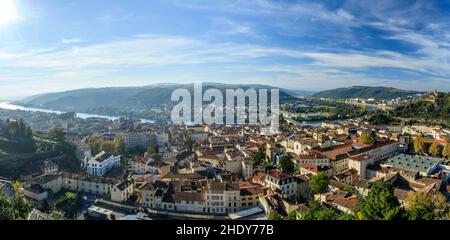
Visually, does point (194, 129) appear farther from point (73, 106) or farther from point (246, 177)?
point (73, 106)

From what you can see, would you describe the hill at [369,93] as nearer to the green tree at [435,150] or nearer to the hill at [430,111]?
the hill at [430,111]

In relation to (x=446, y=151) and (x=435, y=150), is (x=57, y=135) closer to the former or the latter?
(x=435, y=150)

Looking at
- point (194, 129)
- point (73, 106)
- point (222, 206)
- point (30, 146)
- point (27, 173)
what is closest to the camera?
point (222, 206)

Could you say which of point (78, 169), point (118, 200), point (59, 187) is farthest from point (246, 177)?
point (78, 169)

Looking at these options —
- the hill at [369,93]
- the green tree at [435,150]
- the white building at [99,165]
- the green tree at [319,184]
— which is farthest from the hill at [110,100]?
the green tree at [319,184]

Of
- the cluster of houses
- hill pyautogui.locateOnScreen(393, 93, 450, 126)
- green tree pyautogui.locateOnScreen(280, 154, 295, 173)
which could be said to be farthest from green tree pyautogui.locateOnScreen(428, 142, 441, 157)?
hill pyautogui.locateOnScreen(393, 93, 450, 126)

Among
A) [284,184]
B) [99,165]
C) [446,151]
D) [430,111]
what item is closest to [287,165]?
[284,184]
